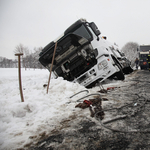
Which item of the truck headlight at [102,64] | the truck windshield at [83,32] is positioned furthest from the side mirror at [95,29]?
the truck headlight at [102,64]

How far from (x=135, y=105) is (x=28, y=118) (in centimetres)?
248

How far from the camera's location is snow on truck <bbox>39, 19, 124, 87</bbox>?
17.2 feet

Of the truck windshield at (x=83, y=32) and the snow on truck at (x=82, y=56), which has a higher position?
the truck windshield at (x=83, y=32)

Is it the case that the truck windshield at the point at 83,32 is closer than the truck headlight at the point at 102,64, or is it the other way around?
the truck headlight at the point at 102,64

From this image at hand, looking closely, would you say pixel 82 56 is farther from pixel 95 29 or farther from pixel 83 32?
pixel 95 29

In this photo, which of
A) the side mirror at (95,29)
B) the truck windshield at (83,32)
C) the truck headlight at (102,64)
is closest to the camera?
the truck headlight at (102,64)

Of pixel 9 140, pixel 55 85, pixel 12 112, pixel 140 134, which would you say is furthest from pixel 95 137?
pixel 55 85

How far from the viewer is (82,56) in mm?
5746

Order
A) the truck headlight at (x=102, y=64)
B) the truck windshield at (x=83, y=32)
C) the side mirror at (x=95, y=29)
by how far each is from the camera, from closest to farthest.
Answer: the truck headlight at (x=102, y=64) < the truck windshield at (x=83, y=32) < the side mirror at (x=95, y=29)

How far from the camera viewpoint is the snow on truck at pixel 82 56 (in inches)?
206

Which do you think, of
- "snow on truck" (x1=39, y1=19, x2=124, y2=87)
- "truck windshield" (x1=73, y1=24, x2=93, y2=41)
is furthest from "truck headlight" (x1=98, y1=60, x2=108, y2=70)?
"truck windshield" (x1=73, y1=24, x2=93, y2=41)

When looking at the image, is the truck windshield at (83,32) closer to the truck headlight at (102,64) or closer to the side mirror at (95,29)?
the side mirror at (95,29)

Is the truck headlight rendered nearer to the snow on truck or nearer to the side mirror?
the snow on truck

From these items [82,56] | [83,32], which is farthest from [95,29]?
[82,56]
